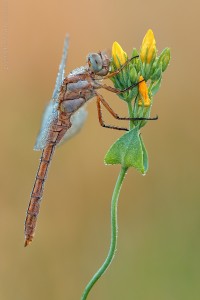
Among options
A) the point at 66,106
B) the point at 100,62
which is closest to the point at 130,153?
the point at 100,62

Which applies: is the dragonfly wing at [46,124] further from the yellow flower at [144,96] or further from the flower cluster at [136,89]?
the yellow flower at [144,96]

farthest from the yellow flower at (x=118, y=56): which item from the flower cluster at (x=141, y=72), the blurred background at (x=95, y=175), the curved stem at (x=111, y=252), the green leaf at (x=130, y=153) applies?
the blurred background at (x=95, y=175)

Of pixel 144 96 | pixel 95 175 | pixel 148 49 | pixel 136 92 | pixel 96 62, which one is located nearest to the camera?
pixel 144 96

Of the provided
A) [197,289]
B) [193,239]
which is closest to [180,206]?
[193,239]

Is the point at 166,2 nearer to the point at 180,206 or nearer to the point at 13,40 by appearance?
the point at 13,40

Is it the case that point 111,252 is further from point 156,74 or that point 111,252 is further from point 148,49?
point 148,49
